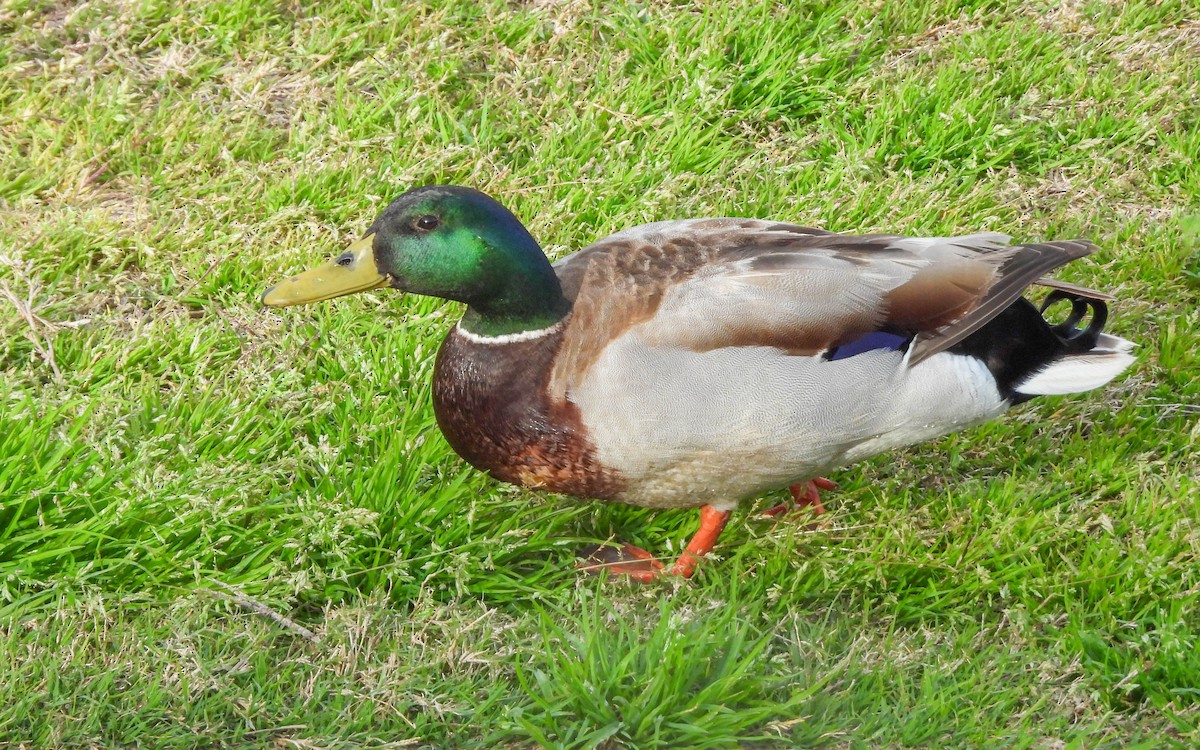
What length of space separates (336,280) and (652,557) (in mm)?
1137

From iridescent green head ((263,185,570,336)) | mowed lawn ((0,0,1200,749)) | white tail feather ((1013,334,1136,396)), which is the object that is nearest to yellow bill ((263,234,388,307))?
iridescent green head ((263,185,570,336))

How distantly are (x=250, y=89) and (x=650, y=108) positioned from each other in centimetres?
150

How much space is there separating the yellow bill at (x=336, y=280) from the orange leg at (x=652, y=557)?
93 cm

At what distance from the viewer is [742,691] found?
2568 millimetres

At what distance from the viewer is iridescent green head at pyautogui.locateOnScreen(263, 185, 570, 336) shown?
288 centimetres

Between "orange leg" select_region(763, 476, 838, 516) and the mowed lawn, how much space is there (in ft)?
0.42

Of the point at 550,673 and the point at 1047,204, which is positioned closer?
the point at 550,673

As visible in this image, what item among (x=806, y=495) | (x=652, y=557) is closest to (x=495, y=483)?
(x=652, y=557)

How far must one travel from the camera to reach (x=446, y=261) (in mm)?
2904

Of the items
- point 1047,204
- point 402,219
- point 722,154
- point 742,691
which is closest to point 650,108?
point 722,154

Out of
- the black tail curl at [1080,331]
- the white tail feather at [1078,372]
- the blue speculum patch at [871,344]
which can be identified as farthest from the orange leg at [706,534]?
the black tail curl at [1080,331]

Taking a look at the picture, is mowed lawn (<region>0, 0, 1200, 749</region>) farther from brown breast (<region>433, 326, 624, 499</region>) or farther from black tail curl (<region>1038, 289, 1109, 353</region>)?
black tail curl (<region>1038, 289, 1109, 353</region>)

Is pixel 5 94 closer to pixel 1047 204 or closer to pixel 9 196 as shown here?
pixel 9 196

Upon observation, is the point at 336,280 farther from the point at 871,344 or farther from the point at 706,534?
the point at 871,344
